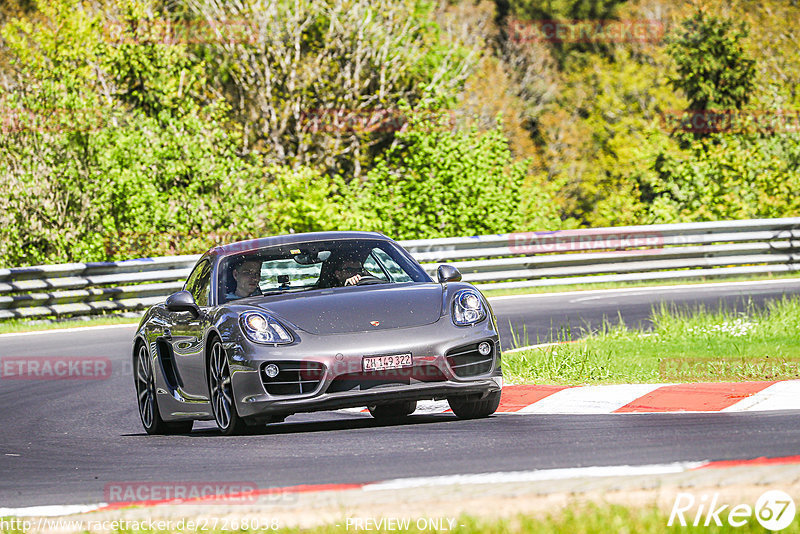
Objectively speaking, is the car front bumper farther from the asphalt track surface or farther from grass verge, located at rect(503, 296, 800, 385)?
grass verge, located at rect(503, 296, 800, 385)

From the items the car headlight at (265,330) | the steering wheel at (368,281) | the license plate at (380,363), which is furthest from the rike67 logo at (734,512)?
the steering wheel at (368,281)

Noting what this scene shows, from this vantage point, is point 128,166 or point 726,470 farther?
point 128,166

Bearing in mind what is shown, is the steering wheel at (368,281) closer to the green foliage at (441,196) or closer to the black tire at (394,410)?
the black tire at (394,410)

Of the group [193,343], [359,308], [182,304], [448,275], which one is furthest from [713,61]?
[359,308]

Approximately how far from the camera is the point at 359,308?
8.44 m

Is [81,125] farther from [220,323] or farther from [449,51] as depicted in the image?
[449,51]

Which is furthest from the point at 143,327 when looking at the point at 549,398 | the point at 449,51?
the point at 449,51

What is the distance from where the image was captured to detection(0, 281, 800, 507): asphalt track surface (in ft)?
21.2

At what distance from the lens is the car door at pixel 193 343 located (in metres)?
8.98

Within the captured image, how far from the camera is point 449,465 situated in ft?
21.3

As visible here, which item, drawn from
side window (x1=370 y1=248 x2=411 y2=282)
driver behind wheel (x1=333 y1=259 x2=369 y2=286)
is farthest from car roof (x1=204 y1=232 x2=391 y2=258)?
driver behind wheel (x1=333 y1=259 x2=369 y2=286)

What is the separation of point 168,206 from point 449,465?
20125mm

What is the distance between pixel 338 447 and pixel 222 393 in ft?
4.03

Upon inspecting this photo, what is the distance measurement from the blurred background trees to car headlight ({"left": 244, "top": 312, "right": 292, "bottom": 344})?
661 inches
